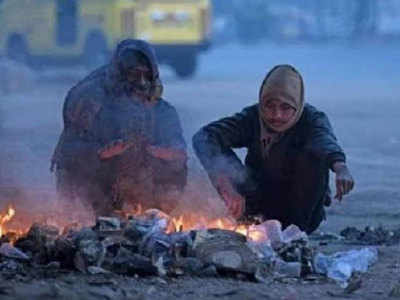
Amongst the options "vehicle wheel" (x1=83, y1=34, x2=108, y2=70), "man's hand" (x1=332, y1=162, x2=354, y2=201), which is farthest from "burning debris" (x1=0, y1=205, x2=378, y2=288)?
"vehicle wheel" (x1=83, y1=34, x2=108, y2=70)

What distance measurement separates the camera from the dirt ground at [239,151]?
6523mm

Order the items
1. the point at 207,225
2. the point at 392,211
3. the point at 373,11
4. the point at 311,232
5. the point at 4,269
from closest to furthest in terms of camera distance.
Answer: the point at 4,269 < the point at 207,225 < the point at 311,232 < the point at 392,211 < the point at 373,11

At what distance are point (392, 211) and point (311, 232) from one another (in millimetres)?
2350

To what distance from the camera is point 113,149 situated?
26.9 ft

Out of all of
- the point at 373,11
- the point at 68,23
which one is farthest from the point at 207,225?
the point at 373,11

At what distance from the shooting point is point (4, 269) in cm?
677

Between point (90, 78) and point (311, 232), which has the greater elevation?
point (90, 78)

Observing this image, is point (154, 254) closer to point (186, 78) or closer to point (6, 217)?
point (6, 217)

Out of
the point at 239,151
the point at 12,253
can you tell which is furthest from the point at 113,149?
the point at 239,151

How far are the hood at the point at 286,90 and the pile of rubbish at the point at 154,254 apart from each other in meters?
0.99

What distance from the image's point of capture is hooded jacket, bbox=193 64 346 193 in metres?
7.95

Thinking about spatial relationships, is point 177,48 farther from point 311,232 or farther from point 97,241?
point 97,241

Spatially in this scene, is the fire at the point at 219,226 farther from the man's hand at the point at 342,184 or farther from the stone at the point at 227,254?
the man's hand at the point at 342,184

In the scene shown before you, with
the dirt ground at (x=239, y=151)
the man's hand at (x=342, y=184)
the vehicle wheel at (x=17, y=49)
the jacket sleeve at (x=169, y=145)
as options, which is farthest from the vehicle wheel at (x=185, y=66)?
the man's hand at (x=342, y=184)
